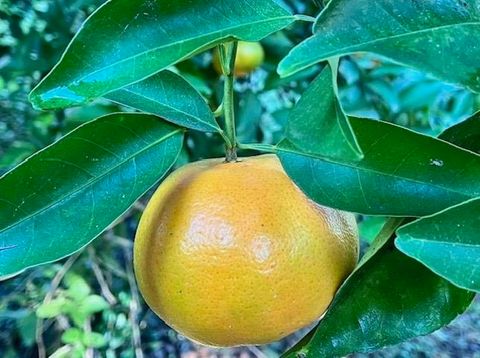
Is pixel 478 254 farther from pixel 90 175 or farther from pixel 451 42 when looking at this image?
pixel 90 175

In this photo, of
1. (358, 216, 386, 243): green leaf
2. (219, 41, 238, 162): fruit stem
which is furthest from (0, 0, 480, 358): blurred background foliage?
(219, 41, 238, 162): fruit stem

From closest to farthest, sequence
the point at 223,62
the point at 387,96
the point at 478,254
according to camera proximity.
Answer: the point at 478,254, the point at 223,62, the point at 387,96

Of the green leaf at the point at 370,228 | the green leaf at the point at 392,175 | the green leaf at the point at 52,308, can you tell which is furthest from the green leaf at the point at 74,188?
the green leaf at the point at 52,308

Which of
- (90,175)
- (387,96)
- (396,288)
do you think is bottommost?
(387,96)

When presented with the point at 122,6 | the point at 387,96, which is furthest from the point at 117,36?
the point at 387,96

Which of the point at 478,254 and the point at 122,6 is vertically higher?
the point at 122,6

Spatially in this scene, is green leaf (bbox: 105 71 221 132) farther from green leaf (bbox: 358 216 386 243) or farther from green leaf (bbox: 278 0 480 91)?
green leaf (bbox: 358 216 386 243)
